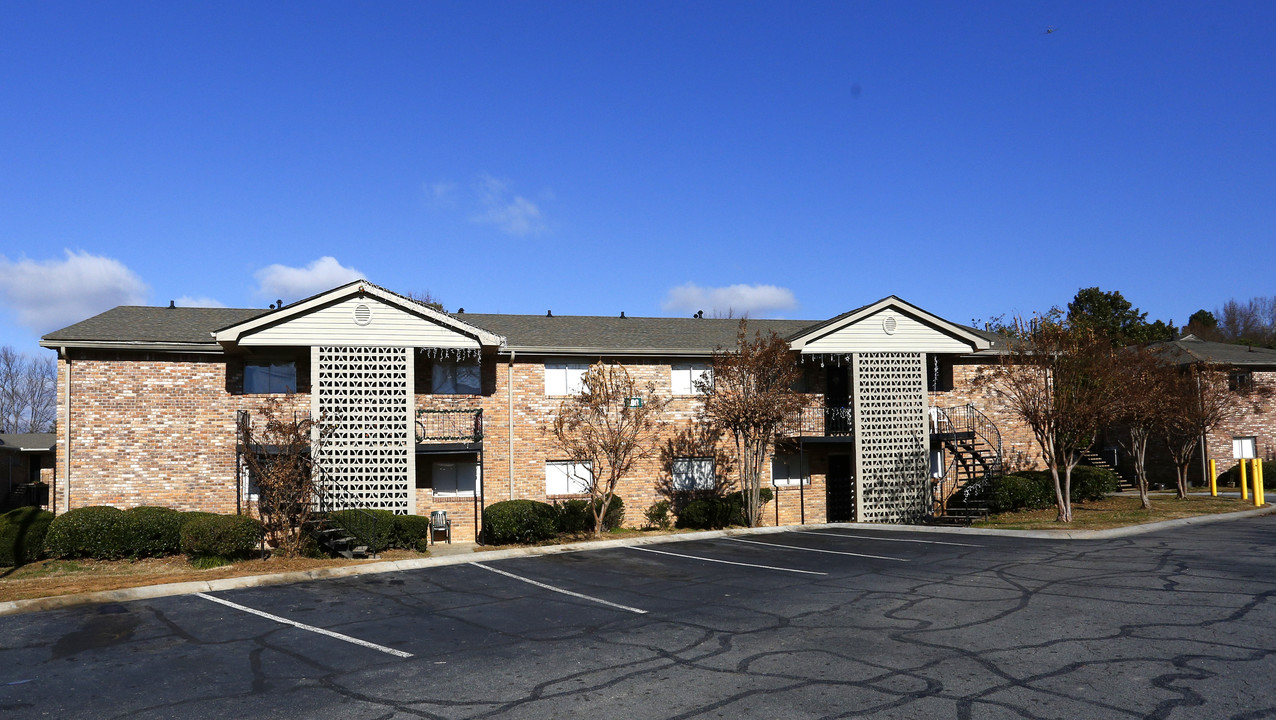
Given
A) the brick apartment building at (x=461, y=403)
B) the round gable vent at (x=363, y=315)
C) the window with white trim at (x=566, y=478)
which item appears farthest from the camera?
the window with white trim at (x=566, y=478)

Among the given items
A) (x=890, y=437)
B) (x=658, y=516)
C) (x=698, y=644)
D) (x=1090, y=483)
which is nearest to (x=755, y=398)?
(x=658, y=516)

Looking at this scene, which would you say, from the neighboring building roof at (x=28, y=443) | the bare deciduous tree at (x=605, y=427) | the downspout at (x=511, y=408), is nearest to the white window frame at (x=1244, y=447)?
the bare deciduous tree at (x=605, y=427)

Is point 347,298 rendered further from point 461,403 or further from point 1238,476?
point 1238,476

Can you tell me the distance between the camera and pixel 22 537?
16.9 m

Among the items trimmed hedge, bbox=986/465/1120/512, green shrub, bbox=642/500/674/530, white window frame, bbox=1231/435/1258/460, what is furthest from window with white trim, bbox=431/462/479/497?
white window frame, bbox=1231/435/1258/460

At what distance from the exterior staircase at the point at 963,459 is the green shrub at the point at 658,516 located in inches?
307

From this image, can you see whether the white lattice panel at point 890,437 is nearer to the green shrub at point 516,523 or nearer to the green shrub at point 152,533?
the green shrub at point 516,523

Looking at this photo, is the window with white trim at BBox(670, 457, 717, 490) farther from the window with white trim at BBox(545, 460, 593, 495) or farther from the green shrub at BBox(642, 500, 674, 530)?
the window with white trim at BBox(545, 460, 593, 495)

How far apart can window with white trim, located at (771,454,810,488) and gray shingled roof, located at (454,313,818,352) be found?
3762 millimetres

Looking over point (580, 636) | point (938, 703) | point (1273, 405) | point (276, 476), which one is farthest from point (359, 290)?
point (1273, 405)

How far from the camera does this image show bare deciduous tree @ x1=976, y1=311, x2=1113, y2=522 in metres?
21.2

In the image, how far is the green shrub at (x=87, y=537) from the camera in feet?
56.4

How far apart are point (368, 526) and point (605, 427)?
6551mm

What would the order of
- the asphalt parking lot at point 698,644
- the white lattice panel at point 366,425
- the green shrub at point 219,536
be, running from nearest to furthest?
the asphalt parking lot at point 698,644, the green shrub at point 219,536, the white lattice panel at point 366,425
